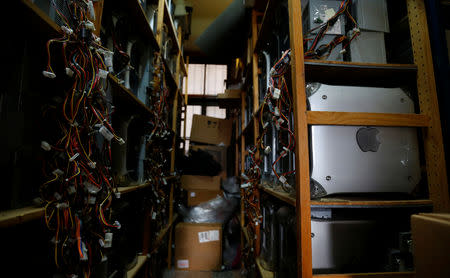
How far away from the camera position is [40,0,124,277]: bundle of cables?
2.03 feet

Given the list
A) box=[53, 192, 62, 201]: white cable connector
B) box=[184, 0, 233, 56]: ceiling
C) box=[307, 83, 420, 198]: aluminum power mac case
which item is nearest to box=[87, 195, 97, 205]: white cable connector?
box=[53, 192, 62, 201]: white cable connector

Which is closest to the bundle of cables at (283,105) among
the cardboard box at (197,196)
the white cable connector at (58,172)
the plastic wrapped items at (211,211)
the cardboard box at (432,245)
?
the cardboard box at (432,245)

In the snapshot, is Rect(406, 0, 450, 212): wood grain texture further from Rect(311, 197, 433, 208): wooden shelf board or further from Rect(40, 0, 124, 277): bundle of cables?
Rect(40, 0, 124, 277): bundle of cables

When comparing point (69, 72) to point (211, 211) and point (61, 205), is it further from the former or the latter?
point (211, 211)

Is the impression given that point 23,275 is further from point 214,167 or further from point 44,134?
point 214,167

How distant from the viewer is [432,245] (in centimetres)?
56

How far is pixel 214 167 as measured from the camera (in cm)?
293

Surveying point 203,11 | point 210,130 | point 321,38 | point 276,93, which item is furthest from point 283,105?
point 203,11

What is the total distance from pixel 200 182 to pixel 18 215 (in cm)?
247

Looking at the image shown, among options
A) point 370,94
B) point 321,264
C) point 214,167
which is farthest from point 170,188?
point 370,94

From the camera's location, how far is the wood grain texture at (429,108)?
0.88 meters

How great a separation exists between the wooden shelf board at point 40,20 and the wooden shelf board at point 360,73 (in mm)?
837

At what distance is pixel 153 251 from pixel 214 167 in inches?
59.1

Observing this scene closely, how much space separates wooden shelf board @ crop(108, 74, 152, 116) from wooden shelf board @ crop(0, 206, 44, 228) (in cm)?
52
